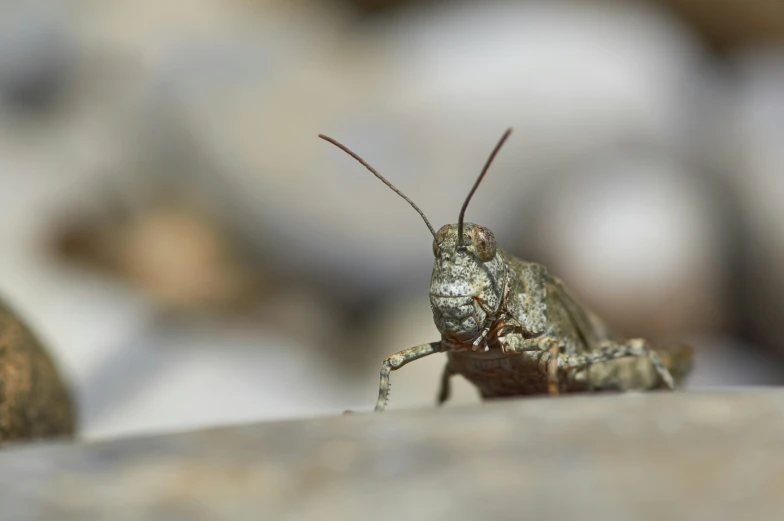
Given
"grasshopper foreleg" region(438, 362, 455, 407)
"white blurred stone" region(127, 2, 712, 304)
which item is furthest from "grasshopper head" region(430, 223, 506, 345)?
"white blurred stone" region(127, 2, 712, 304)

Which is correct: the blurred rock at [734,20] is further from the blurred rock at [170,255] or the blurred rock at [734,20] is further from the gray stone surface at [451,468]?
the gray stone surface at [451,468]

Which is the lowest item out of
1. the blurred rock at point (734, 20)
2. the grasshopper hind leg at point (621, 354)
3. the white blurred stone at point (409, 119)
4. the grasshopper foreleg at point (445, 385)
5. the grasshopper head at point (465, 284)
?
the grasshopper foreleg at point (445, 385)

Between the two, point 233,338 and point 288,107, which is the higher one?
point 288,107

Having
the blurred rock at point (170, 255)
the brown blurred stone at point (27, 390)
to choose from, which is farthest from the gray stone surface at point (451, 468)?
the blurred rock at point (170, 255)

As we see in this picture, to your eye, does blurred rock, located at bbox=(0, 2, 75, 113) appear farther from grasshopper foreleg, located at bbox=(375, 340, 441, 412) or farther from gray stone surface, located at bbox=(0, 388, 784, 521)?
gray stone surface, located at bbox=(0, 388, 784, 521)

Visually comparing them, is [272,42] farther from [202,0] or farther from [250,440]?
[250,440]

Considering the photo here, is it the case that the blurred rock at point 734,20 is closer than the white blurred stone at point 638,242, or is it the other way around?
the white blurred stone at point 638,242

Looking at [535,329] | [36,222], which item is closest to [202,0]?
[36,222]

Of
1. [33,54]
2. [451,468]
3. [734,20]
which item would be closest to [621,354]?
[451,468]
